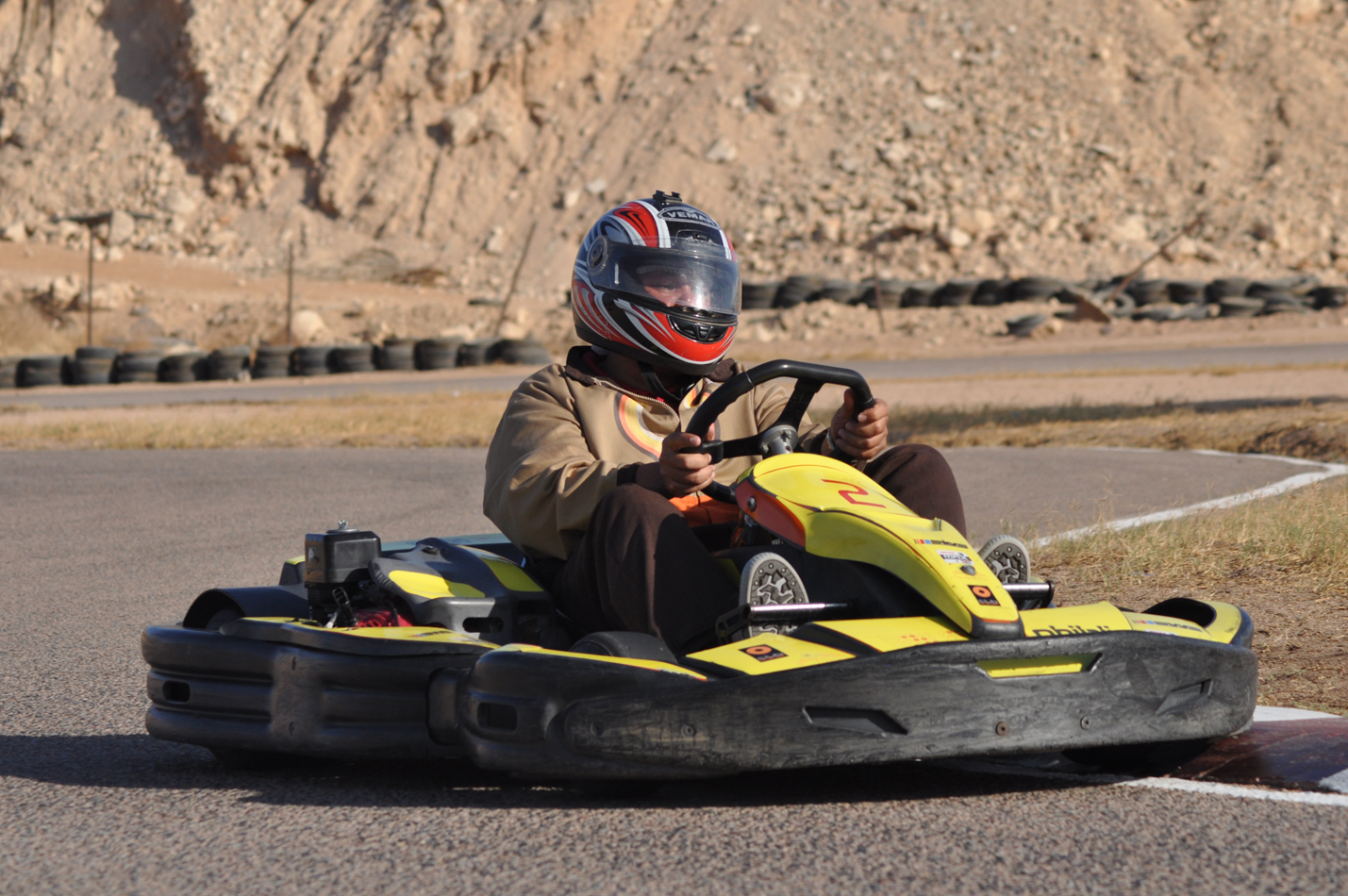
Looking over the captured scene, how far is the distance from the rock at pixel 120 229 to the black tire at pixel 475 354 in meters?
19.9

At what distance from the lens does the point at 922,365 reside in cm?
2612

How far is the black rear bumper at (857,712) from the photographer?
3076 millimetres

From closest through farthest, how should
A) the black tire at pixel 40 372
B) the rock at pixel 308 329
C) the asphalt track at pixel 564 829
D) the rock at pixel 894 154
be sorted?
the asphalt track at pixel 564 829, the black tire at pixel 40 372, the rock at pixel 308 329, the rock at pixel 894 154

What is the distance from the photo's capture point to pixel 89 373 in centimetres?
2616

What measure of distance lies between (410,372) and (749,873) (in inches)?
986

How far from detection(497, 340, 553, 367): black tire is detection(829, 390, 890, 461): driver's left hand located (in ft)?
78.6

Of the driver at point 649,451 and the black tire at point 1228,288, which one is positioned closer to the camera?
the driver at point 649,451

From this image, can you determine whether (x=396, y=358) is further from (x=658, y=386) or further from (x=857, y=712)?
(x=857, y=712)

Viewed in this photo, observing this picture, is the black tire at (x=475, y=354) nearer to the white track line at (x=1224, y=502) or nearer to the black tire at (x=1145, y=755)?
the white track line at (x=1224, y=502)

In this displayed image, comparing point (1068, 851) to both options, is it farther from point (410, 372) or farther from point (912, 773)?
point (410, 372)

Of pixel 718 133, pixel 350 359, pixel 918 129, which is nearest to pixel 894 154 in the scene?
pixel 918 129

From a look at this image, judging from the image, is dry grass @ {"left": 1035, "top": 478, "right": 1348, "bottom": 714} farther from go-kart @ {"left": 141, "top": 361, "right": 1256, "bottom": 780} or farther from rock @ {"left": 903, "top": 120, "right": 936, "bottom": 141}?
rock @ {"left": 903, "top": 120, "right": 936, "bottom": 141}

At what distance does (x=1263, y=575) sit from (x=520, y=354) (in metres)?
22.7

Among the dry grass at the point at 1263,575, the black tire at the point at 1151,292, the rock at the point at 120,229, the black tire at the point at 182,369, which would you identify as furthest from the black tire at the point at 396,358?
the dry grass at the point at 1263,575
